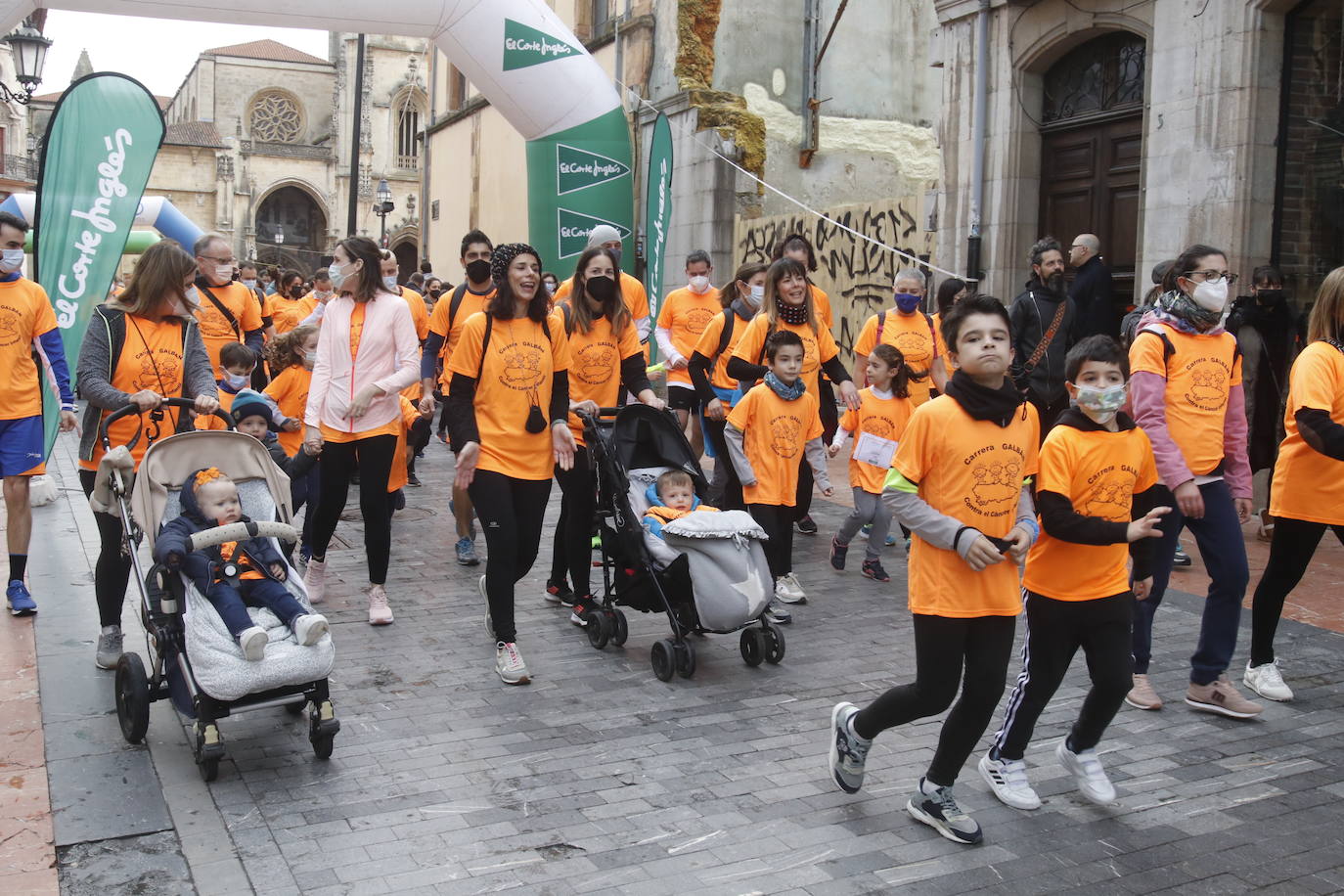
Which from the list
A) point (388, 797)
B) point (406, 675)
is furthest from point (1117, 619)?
point (406, 675)

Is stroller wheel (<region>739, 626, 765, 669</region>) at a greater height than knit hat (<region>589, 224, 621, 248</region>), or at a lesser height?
lesser

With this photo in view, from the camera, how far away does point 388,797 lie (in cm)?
459

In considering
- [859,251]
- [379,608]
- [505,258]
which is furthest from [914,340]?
[859,251]

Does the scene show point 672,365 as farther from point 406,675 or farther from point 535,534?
point 406,675

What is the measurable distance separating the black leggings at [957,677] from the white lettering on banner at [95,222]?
804cm

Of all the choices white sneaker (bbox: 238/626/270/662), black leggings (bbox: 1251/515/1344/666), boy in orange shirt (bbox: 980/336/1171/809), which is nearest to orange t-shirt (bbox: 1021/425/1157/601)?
boy in orange shirt (bbox: 980/336/1171/809)

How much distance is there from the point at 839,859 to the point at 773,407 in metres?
3.34

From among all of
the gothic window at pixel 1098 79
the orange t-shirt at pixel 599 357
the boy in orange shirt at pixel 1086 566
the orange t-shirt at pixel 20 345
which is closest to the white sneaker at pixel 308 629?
the boy in orange shirt at pixel 1086 566

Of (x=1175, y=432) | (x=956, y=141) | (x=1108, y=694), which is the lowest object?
(x=1108, y=694)

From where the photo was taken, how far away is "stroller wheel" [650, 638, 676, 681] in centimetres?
596

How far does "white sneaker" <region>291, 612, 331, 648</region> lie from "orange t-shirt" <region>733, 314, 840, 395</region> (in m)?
3.31

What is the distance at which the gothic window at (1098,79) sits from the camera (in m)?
11.7

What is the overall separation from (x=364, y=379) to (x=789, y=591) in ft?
8.94

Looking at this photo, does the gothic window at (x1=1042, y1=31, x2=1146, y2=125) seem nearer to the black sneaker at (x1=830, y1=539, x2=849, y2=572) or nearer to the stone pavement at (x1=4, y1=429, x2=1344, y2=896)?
the black sneaker at (x1=830, y1=539, x2=849, y2=572)
